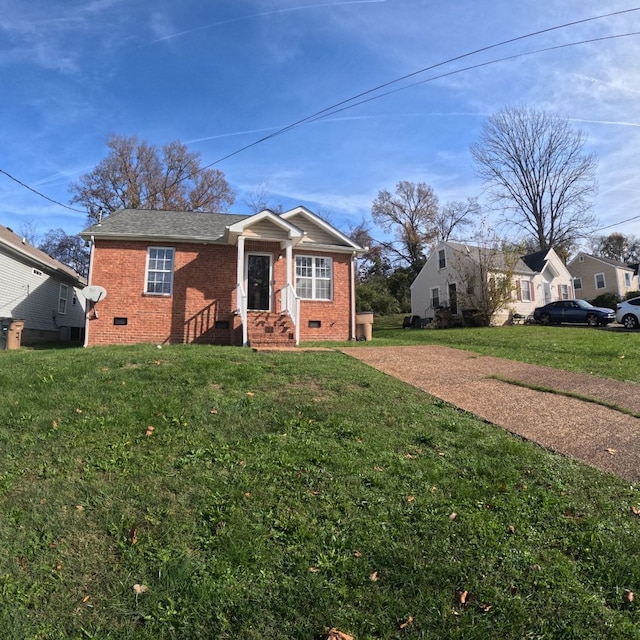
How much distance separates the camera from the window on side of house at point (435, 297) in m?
29.5

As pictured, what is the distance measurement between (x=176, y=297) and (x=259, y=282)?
2493 mm

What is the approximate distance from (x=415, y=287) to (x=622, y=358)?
22924 mm

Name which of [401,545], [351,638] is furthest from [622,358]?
[351,638]

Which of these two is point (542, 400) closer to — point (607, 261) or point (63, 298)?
point (63, 298)

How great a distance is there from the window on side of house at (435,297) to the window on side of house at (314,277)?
16.2 m

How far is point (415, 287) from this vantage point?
107ft

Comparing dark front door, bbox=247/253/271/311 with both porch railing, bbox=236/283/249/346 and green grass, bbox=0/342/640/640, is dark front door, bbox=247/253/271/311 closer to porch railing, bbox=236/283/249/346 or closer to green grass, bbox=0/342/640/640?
porch railing, bbox=236/283/249/346

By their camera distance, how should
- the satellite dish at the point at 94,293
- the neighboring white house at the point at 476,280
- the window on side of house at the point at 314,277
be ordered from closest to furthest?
the satellite dish at the point at 94,293
the window on side of house at the point at 314,277
the neighboring white house at the point at 476,280

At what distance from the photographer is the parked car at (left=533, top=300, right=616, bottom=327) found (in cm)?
2244

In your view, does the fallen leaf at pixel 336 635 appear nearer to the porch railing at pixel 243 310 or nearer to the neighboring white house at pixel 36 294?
the porch railing at pixel 243 310

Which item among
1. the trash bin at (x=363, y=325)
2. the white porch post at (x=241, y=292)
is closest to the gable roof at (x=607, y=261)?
the trash bin at (x=363, y=325)

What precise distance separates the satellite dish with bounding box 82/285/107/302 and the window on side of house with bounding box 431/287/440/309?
2152cm

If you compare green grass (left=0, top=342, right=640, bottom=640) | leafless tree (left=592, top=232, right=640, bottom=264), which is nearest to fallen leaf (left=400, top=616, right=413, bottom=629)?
green grass (left=0, top=342, right=640, bottom=640)

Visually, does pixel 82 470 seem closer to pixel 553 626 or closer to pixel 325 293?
pixel 553 626
